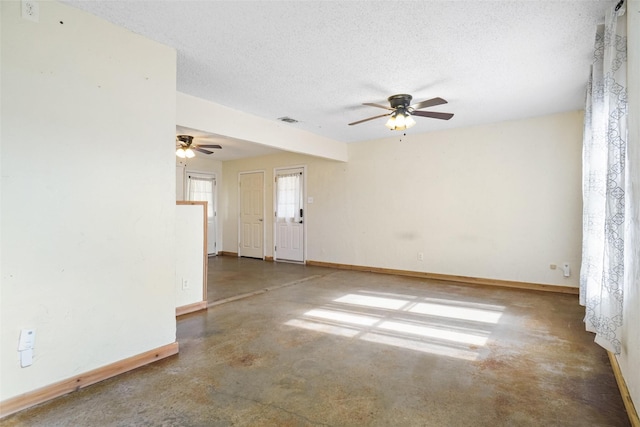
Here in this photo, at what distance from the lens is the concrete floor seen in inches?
78.4

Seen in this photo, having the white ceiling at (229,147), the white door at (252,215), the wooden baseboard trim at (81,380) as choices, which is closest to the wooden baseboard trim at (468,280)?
the white door at (252,215)

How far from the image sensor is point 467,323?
143 inches

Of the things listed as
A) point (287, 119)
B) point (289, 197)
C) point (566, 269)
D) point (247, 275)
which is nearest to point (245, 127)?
point (287, 119)

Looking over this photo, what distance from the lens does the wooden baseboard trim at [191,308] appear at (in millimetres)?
3896

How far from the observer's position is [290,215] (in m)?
7.89

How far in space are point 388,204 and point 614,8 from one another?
449 centimetres

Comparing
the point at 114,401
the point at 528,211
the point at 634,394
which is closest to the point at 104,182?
the point at 114,401

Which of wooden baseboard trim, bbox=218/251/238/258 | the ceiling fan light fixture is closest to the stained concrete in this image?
wooden baseboard trim, bbox=218/251/238/258

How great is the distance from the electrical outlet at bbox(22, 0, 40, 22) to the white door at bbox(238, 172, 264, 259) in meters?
6.24

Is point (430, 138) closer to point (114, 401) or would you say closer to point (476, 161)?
point (476, 161)

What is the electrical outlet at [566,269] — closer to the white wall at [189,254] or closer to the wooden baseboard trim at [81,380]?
the white wall at [189,254]

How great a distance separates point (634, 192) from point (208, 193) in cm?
847

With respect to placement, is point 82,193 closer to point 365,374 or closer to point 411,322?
point 365,374

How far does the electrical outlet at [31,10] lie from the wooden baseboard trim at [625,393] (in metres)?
4.28
